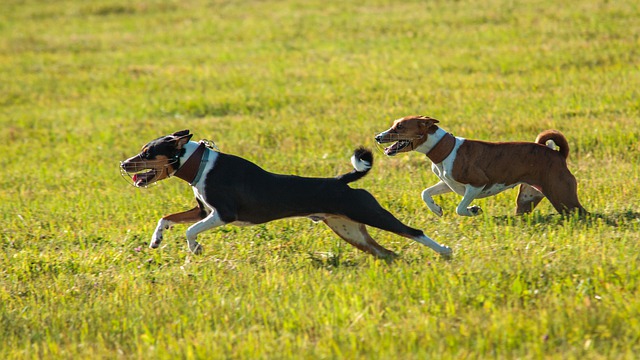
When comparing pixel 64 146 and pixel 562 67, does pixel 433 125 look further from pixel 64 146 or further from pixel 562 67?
pixel 562 67

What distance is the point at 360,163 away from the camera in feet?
26.5

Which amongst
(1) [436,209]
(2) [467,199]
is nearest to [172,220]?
(1) [436,209]

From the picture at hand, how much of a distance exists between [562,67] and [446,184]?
32.6 feet

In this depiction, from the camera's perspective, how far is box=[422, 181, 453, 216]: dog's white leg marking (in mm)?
9664

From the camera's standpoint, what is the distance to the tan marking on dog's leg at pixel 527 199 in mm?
9617

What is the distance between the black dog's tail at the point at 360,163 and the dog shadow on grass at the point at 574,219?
1.76 metres

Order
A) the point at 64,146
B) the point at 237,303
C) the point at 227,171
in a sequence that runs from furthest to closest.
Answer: the point at 64,146 → the point at 227,171 → the point at 237,303

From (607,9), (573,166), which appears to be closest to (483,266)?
(573,166)

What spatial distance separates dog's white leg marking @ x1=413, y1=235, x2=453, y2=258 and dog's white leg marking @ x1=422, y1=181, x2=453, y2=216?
5.43 feet

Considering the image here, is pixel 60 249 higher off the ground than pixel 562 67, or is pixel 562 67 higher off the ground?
pixel 562 67

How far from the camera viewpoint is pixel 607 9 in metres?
23.0

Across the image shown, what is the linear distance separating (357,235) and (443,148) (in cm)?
160

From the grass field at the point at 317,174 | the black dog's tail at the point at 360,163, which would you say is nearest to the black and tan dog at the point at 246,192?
the black dog's tail at the point at 360,163

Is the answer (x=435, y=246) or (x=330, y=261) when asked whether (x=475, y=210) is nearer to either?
(x=435, y=246)
